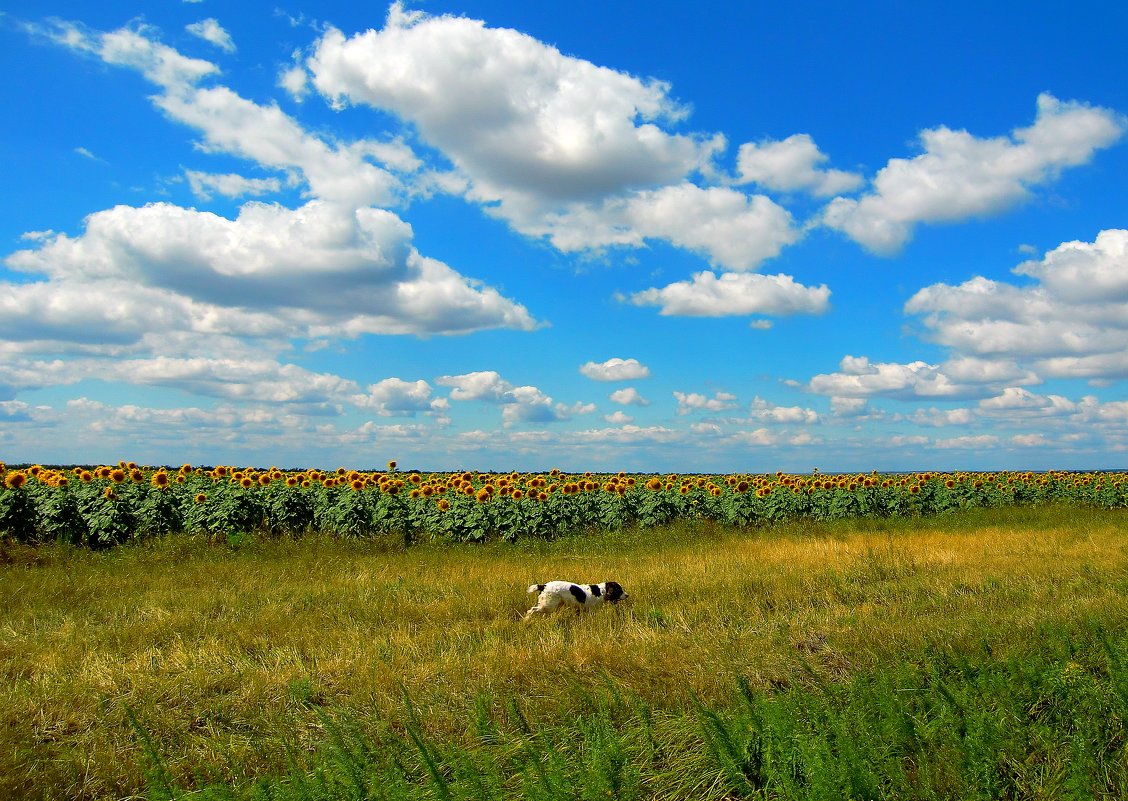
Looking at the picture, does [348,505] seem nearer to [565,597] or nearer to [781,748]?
[565,597]

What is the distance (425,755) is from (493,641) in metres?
3.06

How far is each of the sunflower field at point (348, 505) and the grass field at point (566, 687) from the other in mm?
4181

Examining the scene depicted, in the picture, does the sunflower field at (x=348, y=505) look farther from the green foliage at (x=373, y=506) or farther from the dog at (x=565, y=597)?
the dog at (x=565, y=597)

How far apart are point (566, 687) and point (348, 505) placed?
11.0m

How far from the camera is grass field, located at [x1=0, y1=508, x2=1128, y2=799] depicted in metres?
4.35

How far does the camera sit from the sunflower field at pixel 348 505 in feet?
49.3

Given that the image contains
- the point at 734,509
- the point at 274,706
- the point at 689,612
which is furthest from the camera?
the point at 734,509

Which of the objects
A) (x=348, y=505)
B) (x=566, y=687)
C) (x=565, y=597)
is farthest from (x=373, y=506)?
(x=566, y=687)

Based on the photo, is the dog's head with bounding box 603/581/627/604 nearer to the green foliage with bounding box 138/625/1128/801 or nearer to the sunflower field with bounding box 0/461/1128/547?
the green foliage with bounding box 138/625/1128/801

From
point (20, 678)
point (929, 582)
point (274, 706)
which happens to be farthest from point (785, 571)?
point (20, 678)

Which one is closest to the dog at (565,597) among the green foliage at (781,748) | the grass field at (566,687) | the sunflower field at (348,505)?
the grass field at (566,687)

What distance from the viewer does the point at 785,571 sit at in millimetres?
11656

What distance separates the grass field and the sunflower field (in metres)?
4.18

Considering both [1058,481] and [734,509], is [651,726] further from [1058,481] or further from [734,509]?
[1058,481]
